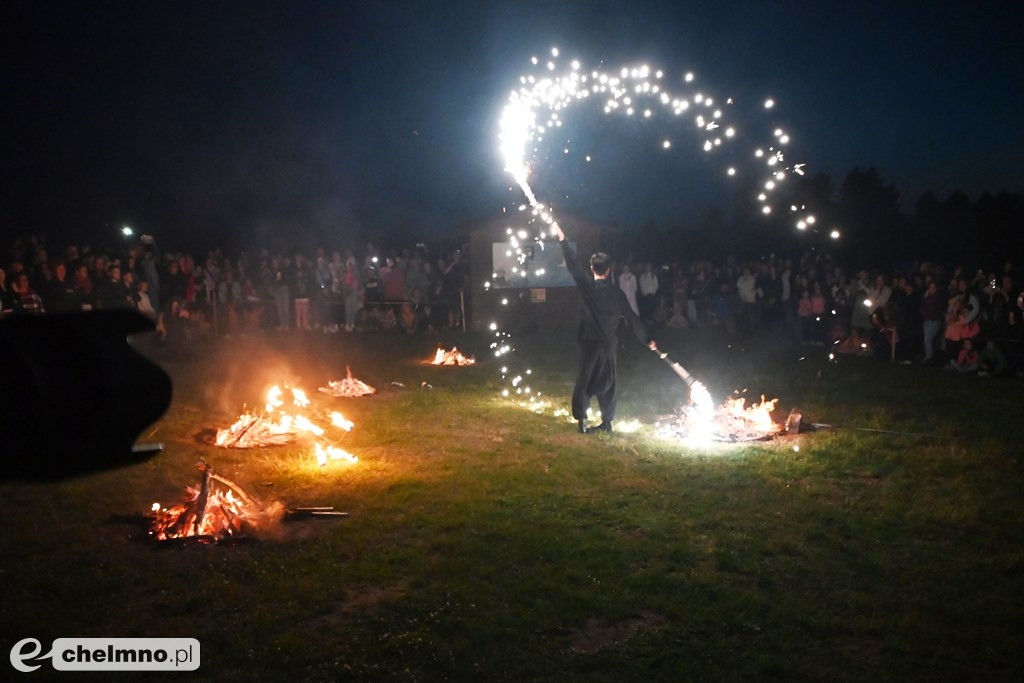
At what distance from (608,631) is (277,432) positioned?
6183 millimetres

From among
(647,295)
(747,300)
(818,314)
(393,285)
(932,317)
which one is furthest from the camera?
(647,295)

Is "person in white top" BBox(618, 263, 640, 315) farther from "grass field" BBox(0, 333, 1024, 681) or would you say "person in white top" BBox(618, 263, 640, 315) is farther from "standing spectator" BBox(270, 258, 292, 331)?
"grass field" BBox(0, 333, 1024, 681)

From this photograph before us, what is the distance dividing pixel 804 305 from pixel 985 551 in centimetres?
1527

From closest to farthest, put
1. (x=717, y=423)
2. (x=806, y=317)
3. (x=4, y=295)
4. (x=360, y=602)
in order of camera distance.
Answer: (x=360, y=602) < (x=717, y=423) < (x=4, y=295) < (x=806, y=317)

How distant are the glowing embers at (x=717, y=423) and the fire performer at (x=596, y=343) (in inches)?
34.2

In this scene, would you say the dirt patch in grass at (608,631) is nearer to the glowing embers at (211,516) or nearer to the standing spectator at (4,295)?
the glowing embers at (211,516)

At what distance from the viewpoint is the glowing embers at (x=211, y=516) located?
6.45 metres

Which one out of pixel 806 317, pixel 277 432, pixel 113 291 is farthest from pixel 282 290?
pixel 806 317

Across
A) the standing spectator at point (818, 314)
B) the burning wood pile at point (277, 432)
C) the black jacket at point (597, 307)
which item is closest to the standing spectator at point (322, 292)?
the burning wood pile at point (277, 432)

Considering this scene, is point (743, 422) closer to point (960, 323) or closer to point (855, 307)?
point (960, 323)

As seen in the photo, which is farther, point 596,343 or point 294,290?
point 294,290

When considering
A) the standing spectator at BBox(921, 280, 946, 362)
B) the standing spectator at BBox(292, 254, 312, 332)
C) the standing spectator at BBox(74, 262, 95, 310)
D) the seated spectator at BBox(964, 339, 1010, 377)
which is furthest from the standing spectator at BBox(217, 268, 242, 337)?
the seated spectator at BBox(964, 339, 1010, 377)

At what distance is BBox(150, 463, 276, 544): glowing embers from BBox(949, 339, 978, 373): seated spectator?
45.8 ft

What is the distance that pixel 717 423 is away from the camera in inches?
409
